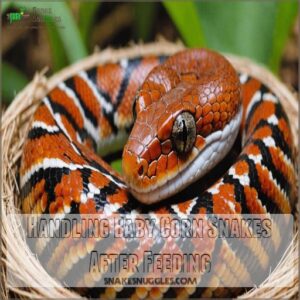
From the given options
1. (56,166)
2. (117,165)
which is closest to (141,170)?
(56,166)

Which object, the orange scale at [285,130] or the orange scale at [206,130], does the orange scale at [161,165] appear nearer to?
the orange scale at [206,130]

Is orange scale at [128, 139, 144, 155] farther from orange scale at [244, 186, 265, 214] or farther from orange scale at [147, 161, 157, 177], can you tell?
orange scale at [244, 186, 265, 214]

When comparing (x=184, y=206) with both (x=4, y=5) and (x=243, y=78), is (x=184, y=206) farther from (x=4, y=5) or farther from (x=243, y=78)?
(x=4, y=5)

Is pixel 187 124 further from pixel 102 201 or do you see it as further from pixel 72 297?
pixel 72 297

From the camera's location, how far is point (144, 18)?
2.76m

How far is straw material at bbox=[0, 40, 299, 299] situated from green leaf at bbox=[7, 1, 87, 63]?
2.1 inches

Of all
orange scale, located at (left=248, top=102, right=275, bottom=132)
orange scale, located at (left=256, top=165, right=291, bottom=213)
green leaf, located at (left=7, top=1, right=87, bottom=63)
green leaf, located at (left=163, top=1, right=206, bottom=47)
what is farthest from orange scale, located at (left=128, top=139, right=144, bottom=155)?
green leaf, located at (left=163, top=1, right=206, bottom=47)

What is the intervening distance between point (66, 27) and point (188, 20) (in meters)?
0.45

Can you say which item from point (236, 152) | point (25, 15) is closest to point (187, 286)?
point (236, 152)

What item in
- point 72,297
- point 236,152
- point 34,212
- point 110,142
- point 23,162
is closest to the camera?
point 72,297

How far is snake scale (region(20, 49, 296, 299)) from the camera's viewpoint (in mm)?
1453

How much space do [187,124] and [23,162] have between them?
0.51 metres

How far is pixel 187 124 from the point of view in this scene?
4.88ft

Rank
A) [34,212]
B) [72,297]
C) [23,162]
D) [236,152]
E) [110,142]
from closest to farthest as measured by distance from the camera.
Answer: [72,297], [34,212], [23,162], [236,152], [110,142]
